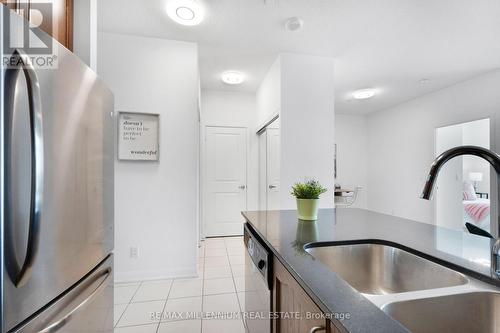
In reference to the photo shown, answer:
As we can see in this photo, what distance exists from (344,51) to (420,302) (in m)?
2.94

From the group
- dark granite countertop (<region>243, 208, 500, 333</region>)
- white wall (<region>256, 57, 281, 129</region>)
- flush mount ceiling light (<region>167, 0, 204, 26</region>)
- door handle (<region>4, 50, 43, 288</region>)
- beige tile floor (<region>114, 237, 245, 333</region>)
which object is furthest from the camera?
white wall (<region>256, 57, 281, 129</region>)

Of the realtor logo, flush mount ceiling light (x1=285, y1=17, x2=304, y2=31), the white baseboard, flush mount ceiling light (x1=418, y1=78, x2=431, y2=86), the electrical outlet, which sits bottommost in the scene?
the white baseboard

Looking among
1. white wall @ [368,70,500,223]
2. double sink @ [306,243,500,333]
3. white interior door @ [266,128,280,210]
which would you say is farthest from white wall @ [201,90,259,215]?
double sink @ [306,243,500,333]

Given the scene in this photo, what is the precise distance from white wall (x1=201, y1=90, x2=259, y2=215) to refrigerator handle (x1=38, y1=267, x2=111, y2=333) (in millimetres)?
3165

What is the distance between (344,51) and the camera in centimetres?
286

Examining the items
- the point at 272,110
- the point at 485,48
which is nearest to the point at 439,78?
the point at 485,48

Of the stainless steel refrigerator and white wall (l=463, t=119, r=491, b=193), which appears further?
white wall (l=463, t=119, r=491, b=193)

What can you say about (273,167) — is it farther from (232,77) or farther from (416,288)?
(416,288)

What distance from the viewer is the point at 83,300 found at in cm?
99

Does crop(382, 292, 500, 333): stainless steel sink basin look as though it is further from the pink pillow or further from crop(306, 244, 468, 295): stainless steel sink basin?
the pink pillow

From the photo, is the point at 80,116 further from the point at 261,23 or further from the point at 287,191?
the point at 287,191

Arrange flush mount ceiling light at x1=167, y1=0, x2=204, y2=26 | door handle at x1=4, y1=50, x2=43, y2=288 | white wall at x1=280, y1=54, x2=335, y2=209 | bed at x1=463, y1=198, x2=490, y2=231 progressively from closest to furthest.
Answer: door handle at x1=4, y1=50, x2=43, y2=288 < flush mount ceiling light at x1=167, y1=0, x2=204, y2=26 < white wall at x1=280, y1=54, x2=335, y2=209 < bed at x1=463, y1=198, x2=490, y2=231

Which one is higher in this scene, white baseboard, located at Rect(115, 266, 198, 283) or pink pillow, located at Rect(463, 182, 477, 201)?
pink pillow, located at Rect(463, 182, 477, 201)

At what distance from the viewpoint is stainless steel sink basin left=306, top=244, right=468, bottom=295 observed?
943 millimetres
